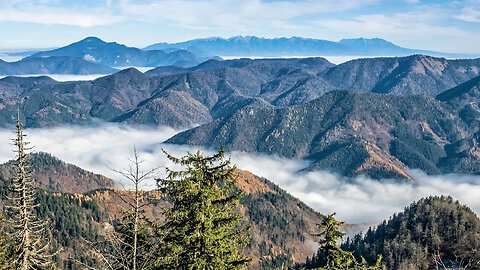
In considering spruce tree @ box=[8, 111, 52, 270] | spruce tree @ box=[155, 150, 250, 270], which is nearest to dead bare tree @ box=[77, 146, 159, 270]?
spruce tree @ box=[155, 150, 250, 270]

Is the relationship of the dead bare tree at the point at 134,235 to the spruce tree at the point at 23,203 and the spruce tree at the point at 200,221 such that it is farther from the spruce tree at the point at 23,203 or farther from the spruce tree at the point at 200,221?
the spruce tree at the point at 23,203

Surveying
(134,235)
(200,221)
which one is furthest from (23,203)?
(200,221)

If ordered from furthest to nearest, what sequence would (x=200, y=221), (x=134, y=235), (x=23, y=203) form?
(x=23, y=203), (x=200, y=221), (x=134, y=235)

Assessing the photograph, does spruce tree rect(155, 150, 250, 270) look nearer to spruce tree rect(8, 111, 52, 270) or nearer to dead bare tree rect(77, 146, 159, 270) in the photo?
dead bare tree rect(77, 146, 159, 270)

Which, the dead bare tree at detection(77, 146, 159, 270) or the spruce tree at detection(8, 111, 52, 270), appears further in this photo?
the spruce tree at detection(8, 111, 52, 270)

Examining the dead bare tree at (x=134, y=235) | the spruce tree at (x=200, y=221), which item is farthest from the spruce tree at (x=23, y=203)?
the spruce tree at (x=200, y=221)

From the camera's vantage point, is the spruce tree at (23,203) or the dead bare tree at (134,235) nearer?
the dead bare tree at (134,235)

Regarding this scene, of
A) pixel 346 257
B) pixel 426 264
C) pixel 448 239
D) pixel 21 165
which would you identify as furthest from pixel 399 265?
pixel 21 165

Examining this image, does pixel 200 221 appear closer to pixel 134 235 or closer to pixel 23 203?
pixel 134 235
